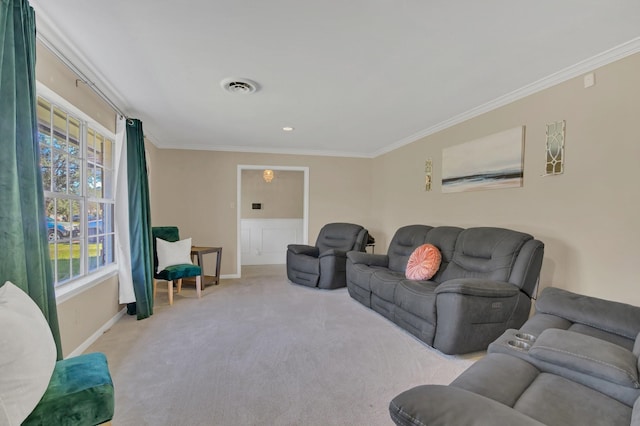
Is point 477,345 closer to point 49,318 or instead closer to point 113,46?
point 49,318

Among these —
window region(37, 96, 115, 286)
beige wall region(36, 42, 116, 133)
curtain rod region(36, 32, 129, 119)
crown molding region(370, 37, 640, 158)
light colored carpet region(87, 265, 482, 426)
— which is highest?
crown molding region(370, 37, 640, 158)

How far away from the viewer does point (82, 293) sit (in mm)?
2699

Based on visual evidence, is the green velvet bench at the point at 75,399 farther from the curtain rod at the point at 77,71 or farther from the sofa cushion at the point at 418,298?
the sofa cushion at the point at 418,298

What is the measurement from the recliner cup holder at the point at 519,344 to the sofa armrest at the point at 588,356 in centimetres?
9

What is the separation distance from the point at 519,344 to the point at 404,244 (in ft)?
8.09

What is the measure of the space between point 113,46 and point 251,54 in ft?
3.15

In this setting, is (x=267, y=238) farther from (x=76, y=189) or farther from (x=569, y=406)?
(x=569, y=406)

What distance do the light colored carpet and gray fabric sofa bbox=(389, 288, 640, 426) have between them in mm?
768

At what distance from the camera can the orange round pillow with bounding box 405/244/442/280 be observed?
3439 mm

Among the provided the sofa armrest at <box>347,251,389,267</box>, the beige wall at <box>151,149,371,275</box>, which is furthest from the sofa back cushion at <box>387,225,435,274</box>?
the beige wall at <box>151,149,371,275</box>

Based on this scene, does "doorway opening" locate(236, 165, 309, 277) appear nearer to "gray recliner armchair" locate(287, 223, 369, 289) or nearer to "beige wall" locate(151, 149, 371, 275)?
"beige wall" locate(151, 149, 371, 275)

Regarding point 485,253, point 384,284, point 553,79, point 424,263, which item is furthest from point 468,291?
point 553,79

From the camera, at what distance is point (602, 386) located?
135 centimetres

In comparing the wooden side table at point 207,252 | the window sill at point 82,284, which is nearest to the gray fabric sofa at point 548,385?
the window sill at point 82,284
